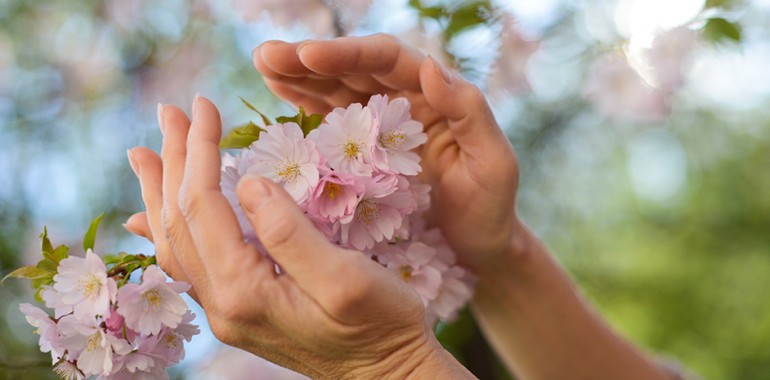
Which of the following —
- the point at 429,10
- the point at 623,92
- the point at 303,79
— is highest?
the point at 303,79

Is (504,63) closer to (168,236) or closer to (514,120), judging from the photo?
(168,236)

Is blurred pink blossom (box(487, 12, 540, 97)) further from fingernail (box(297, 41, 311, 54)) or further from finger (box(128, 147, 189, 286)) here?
finger (box(128, 147, 189, 286))

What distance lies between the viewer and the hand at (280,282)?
0.54 meters

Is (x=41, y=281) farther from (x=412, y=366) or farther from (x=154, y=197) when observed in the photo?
(x=412, y=366)

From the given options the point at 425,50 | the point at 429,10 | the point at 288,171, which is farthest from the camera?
the point at 425,50

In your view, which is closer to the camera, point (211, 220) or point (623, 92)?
point (211, 220)

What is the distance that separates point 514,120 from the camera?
116 inches

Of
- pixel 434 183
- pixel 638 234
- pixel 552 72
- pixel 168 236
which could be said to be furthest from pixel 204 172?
pixel 638 234

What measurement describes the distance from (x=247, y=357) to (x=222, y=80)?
117cm

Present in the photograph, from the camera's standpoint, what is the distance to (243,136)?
679mm

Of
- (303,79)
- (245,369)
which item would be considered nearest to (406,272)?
(303,79)

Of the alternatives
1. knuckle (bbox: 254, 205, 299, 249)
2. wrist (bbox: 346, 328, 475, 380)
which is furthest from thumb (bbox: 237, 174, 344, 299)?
wrist (bbox: 346, 328, 475, 380)

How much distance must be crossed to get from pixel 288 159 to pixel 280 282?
12 centimetres

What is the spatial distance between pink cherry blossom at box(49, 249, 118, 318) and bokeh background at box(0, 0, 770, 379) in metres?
0.34
